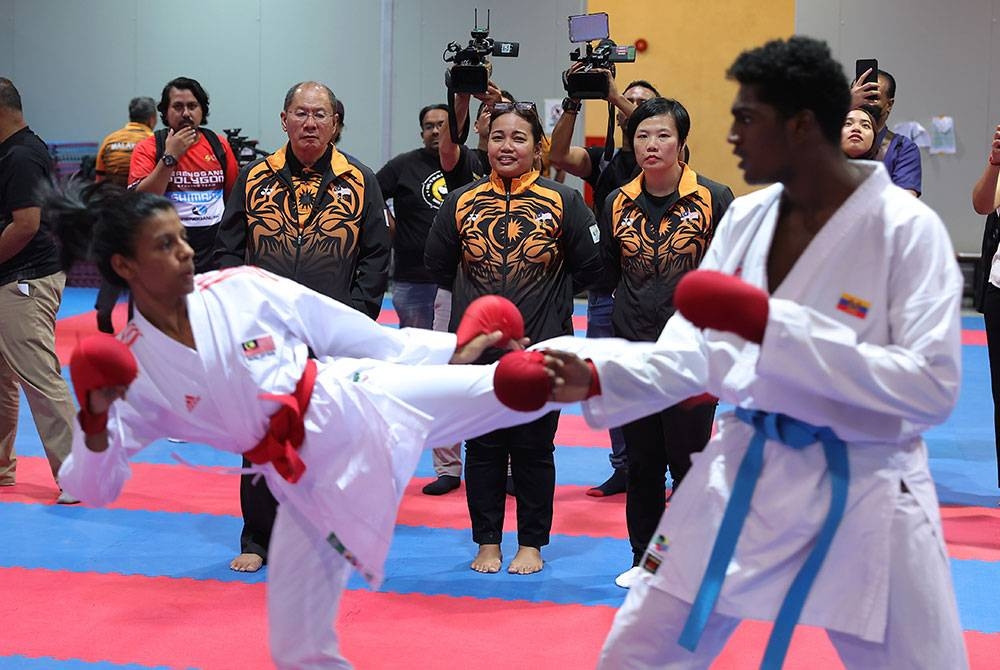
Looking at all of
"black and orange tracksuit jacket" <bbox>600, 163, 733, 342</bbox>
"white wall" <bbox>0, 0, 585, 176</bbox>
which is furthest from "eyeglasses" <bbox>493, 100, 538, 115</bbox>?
"white wall" <bbox>0, 0, 585, 176</bbox>

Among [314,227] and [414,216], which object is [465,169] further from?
[314,227]

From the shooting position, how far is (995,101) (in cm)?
1189

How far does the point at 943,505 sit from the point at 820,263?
378cm

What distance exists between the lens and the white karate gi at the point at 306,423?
275 cm

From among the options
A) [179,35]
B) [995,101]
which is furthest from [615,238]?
[179,35]

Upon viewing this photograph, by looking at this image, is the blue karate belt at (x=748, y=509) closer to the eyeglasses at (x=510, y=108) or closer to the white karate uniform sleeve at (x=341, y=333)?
the white karate uniform sleeve at (x=341, y=333)

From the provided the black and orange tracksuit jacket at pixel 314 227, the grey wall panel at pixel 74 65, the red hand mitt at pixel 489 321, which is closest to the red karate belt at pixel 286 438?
the red hand mitt at pixel 489 321

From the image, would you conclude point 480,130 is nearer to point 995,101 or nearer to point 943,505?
point 943,505

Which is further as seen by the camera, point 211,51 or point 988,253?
point 211,51

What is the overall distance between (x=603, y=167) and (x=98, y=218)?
10.8 feet

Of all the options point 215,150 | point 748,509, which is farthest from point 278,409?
point 215,150

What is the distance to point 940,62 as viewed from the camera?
11.9 meters

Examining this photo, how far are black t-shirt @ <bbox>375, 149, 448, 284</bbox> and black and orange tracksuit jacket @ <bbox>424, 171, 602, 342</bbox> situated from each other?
1.31m

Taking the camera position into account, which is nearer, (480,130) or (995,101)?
(480,130)
